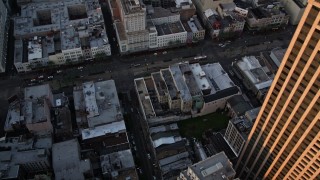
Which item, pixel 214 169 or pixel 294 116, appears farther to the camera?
pixel 214 169

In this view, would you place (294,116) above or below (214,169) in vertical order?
above

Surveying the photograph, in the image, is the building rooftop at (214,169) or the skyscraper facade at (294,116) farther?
the building rooftop at (214,169)

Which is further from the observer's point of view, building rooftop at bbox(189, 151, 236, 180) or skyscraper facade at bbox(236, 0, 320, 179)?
building rooftop at bbox(189, 151, 236, 180)

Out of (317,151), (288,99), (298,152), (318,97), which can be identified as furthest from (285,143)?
(318,97)
